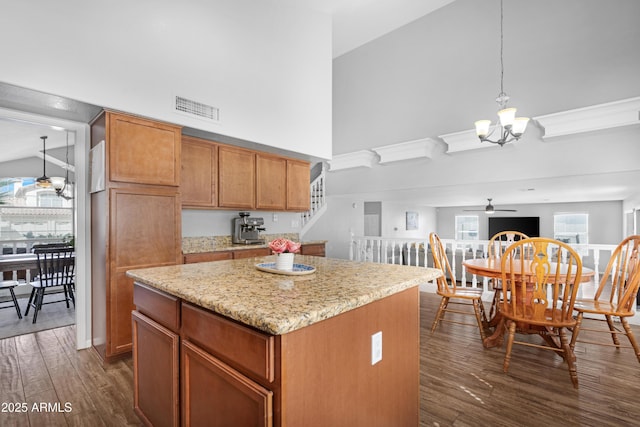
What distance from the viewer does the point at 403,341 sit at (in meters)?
1.51

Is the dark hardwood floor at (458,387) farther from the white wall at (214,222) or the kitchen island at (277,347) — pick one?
the white wall at (214,222)

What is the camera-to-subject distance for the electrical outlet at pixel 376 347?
129cm

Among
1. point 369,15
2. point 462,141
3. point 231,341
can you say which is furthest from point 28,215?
point 462,141

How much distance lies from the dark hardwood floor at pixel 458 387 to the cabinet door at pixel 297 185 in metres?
2.60

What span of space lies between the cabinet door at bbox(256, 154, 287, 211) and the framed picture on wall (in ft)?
22.9

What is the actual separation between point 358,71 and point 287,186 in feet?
8.87

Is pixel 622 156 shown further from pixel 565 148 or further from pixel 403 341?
pixel 403 341

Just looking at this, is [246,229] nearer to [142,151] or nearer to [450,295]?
[142,151]

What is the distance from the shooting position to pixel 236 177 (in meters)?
3.92

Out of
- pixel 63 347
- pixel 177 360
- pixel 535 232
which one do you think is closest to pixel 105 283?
pixel 63 347

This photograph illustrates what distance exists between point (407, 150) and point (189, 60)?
324 cm

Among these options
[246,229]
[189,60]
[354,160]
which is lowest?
[246,229]

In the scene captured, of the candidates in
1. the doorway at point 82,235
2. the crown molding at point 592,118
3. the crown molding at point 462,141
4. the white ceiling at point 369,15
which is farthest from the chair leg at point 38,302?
the crown molding at point 592,118

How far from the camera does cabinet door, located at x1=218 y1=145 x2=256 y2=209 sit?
3.77 m
